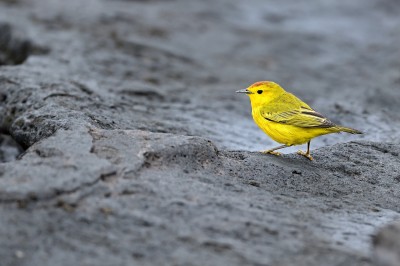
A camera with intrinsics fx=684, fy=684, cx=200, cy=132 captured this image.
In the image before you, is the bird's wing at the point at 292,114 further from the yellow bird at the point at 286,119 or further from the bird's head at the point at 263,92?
the bird's head at the point at 263,92

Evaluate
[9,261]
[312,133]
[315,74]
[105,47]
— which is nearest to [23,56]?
[105,47]

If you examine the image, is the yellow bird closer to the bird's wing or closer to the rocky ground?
the bird's wing

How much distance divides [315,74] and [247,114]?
111 inches

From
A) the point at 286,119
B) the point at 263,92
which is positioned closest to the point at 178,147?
the point at 286,119

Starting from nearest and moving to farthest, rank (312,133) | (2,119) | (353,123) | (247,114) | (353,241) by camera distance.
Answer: (353,241) → (312,133) → (2,119) → (353,123) → (247,114)

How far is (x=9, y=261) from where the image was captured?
3865mm

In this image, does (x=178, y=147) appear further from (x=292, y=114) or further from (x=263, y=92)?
(x=263, y=92)

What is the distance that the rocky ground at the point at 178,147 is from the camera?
161 inches

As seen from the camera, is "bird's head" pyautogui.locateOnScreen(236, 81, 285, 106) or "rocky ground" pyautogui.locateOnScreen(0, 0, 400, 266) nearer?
"rocky ground" pyautogui.locateOnScreen(0, 0, 400, 266)

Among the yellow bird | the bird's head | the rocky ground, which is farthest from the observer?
the bird's head

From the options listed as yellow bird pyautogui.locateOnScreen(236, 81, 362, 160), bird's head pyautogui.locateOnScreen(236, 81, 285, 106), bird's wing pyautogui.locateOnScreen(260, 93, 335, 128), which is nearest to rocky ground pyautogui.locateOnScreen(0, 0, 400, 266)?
yellow bird pyautogui.locateOnScreen(236, 81, 362, 160)

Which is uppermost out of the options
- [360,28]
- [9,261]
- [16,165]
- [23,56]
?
[360,28]

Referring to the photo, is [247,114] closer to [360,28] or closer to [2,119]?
[2,119]

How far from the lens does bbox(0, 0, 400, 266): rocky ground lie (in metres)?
4.09
